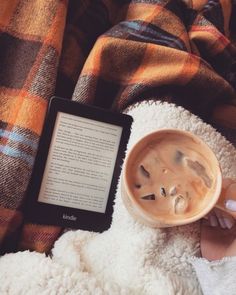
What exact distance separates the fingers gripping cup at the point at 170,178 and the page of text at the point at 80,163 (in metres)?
0.12

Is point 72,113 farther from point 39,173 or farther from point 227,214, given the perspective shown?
point 227,214

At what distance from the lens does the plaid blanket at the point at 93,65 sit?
745mm

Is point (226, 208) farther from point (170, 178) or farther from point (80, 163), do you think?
point (80, 163)

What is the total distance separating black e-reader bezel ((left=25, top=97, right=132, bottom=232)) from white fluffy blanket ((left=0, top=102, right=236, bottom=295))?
18 millimetres

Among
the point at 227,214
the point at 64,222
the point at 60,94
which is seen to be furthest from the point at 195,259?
the point at 60,94

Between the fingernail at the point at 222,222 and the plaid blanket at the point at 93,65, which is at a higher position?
the plaid blanket at the point at 93,65

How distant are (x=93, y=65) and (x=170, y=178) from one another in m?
0.25

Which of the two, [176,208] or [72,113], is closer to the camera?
[176,208]

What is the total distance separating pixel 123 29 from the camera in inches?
31.6

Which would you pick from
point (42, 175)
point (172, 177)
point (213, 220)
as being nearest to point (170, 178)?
point (172, 177)

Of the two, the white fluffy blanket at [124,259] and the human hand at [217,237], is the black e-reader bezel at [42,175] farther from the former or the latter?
the human hand at [217,237]

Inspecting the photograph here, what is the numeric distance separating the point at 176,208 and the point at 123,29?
34cm

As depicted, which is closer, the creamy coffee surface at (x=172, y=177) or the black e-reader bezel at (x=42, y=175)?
the creamy coffee surface at (x=172, y=177)

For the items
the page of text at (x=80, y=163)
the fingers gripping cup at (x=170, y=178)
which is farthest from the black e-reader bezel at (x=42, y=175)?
the fingers gripping cup at (x=170, y=178)
